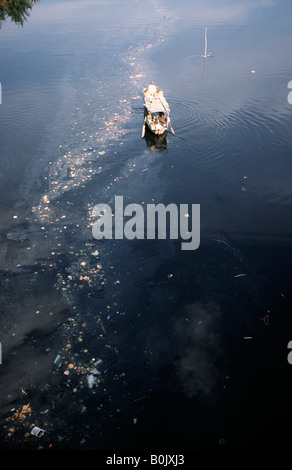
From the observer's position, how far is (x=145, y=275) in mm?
12258

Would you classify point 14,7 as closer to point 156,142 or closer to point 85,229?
point 156,142

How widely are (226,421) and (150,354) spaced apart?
3.01m

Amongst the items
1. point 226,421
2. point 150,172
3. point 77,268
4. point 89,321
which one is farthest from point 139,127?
point 226,421

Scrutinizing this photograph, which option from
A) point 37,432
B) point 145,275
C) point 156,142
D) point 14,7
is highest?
point 14,7

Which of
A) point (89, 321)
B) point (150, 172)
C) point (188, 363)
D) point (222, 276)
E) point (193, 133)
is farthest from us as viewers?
point (193, 133)

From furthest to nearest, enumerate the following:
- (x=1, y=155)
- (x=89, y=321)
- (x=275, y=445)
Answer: (x=1, y=155) < (x=89, y=321) < (x=275, y=445)

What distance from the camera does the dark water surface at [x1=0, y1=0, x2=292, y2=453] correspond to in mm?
8211

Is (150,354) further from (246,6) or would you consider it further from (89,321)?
(246,6)

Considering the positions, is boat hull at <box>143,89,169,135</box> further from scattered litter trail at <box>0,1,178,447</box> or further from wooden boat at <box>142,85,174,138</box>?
scattered litter trail at <box>0,1,178,447</box>

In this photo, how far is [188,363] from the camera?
30.6ft

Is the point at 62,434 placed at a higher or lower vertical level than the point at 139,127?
lower

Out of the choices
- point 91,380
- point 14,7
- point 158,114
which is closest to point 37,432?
point 91,380

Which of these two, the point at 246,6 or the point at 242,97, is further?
the point at 246,6

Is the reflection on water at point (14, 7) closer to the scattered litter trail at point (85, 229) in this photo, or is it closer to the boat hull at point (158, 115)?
the scattered litter trail at point (85, 229)
